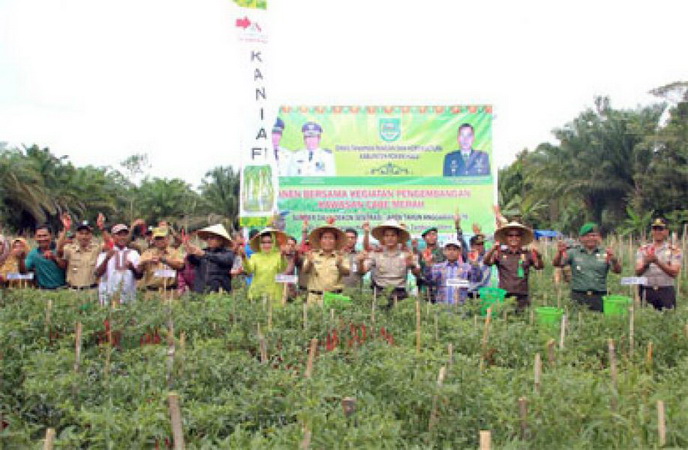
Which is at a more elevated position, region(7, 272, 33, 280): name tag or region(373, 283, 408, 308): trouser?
region(7, 272, 33, 280): name tag

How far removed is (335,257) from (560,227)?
2646 cm

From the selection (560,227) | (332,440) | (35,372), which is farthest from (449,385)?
(560,227)

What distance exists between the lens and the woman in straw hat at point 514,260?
6.41 m

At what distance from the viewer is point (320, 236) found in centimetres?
662

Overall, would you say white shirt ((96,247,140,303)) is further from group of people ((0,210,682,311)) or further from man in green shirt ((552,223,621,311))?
man in green shirt ((552,223,621,311))

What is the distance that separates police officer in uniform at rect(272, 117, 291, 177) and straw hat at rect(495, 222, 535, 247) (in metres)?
4.34

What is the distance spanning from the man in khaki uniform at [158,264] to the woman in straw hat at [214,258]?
227mm

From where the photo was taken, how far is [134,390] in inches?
136

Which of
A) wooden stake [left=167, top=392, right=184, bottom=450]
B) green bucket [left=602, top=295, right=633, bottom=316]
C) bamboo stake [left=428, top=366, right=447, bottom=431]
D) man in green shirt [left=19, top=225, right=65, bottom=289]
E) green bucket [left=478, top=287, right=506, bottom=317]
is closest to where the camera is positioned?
wooden stake [left=167, top=392, right=184, bottom=450]

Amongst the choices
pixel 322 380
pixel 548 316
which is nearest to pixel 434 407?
pixel 322 380

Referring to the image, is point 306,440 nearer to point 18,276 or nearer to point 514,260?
point 514,260

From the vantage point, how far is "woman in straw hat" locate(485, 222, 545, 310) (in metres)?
6.41

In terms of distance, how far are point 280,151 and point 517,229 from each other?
466 cm

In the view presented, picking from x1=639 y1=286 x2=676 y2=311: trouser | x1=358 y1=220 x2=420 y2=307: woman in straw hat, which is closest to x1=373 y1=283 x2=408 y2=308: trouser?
x1=358 y1=220 x2=420 y2=307: woman in straw hat
